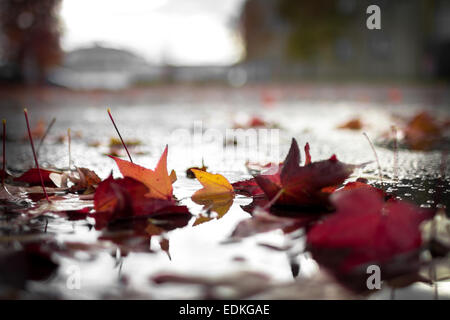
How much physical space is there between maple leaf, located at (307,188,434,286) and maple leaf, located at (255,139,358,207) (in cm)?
17

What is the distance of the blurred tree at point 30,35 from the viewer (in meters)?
19.2

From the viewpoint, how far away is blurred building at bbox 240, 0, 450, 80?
746 inches

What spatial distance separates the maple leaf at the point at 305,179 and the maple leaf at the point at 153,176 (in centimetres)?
16

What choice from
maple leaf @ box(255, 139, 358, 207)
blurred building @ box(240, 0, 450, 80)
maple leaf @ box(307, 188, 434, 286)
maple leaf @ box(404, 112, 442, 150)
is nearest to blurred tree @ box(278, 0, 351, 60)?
blurred building @ box(240, 0, 450, 80)

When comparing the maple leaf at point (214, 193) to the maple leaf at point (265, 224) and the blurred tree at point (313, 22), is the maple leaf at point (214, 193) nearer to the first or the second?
the maple leaf at point (265, 224)

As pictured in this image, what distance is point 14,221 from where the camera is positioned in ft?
2.52

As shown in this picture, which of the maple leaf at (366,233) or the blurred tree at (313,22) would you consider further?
the blurred tree at (313,22)

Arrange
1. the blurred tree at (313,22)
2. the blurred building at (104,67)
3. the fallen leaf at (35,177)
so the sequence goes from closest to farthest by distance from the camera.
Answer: the fallen leaf at (35,177) → the blurred tree at (313,22) → the blurred building at (104,67)

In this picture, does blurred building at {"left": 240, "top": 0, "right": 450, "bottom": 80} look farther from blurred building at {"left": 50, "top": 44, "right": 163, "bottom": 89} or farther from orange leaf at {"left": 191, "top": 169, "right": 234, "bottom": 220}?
orange leaf at {"left": 191, "top": 169, "right": 234, "bottom": 220}

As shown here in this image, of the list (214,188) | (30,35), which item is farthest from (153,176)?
(30,35)

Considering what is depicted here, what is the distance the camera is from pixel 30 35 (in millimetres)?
19312

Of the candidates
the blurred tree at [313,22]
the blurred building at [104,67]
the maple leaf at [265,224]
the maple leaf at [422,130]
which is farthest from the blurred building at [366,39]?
the maple leaf at [265,224]

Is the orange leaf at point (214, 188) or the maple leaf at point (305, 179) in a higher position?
the maple leaf at point (305, 179)
